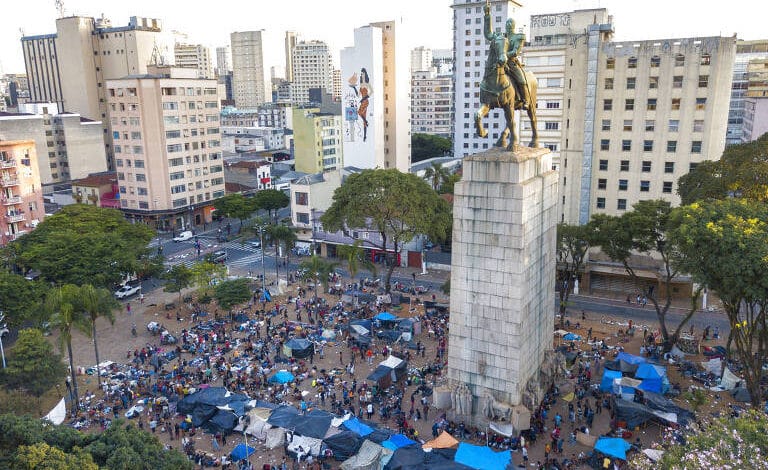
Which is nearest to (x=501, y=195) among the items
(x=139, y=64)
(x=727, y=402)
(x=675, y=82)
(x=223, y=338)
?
(x=727, y=402)

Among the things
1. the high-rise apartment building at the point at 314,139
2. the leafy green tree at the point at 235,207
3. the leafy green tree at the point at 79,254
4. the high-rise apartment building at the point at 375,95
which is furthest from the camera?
the high-rise apartment building at the point at 314,139

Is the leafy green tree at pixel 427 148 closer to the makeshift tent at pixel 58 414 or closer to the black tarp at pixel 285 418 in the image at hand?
the black tarp at pixel 285 418

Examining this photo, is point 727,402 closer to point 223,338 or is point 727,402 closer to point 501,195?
point 501,195

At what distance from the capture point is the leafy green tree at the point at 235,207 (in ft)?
268

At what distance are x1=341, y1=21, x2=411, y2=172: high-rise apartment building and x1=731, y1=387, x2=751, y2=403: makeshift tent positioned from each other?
69.8 metres

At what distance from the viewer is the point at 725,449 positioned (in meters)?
18.2

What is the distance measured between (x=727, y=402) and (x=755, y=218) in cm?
1271

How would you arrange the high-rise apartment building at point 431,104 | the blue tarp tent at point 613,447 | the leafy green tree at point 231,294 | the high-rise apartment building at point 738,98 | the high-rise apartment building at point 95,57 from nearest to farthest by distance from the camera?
the blue tarp tent at point 613,447, the leafy green tree at point 231,294, the high-rise apartment building at point 738,98, the high-rise apartment building at point 95,57, the high-rise apartment building at point 431,104

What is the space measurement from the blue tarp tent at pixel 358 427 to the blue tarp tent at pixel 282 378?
28.0 ft

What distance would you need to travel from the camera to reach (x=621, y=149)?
55281 millimetres

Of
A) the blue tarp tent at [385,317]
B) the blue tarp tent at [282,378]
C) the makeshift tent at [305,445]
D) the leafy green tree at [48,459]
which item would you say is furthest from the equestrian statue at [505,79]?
the leafy green tree at [48,459]

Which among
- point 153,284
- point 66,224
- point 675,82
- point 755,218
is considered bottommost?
point 153,284

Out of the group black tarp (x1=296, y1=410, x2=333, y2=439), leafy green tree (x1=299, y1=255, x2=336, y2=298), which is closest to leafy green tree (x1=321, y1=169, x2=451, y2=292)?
leafy green tree (x1=299, y1=255, x2=336, y2=298)

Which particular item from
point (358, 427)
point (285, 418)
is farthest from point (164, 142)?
point (358, 427)
